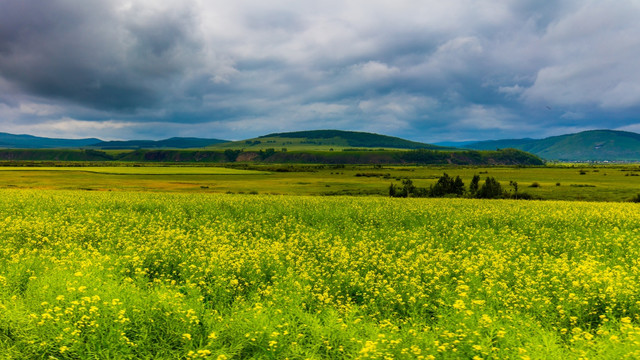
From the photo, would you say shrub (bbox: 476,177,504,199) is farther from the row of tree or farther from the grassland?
the grassland

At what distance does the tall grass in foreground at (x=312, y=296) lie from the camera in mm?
7641

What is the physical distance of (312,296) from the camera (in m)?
11.7

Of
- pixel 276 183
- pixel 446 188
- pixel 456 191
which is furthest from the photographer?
pixel 276 183

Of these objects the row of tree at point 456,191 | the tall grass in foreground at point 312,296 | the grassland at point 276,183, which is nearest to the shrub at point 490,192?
the row of tree at point 456,191

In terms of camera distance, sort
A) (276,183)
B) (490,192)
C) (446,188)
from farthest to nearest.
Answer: (276,183) → (446,188) → (490,192)

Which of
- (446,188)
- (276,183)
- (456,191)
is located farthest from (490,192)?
(276,183)

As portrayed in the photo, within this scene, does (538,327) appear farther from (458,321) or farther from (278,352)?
(278,352)

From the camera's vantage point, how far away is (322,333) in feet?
27.2

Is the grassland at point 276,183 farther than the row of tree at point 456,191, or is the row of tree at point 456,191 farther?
the grassland at point 276,183

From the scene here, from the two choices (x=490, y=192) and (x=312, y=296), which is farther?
(x=490, y=192)

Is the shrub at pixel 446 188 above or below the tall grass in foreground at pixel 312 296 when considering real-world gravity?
below

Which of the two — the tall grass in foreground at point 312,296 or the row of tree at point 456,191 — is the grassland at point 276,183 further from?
the tall grass in foreground at point 312,296

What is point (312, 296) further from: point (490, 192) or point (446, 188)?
point (446, 188)

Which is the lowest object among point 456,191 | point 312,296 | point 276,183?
point 276,183
